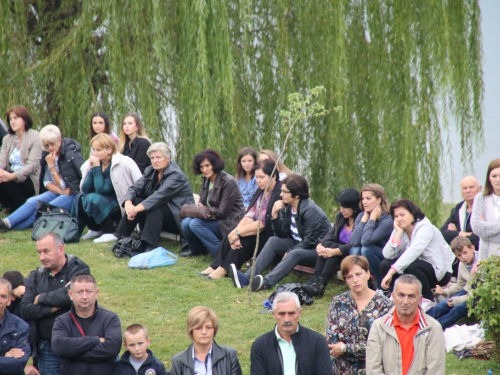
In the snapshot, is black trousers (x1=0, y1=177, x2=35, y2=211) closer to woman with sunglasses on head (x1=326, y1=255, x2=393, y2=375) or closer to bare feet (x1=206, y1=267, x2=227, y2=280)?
bare feet (x1=206, y1=267, x2=227, y2=280)

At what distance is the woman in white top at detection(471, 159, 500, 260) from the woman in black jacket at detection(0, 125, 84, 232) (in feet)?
18.7

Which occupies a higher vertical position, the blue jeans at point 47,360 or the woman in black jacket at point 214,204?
the woman in black jacket at point 214,204

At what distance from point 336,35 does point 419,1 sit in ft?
4.08

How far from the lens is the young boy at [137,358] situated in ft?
22.8

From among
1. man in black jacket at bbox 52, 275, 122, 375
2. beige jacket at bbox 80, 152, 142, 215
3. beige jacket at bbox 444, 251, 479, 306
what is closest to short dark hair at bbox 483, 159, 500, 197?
beige jacket at bbox 444, 251, 479, 306

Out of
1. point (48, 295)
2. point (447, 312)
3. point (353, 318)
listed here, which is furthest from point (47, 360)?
point (447, 312)

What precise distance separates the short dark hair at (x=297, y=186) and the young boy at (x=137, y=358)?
11.2 ft

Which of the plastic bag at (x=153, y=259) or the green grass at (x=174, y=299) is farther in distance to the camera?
the plastic bag at (x=153, y=259)

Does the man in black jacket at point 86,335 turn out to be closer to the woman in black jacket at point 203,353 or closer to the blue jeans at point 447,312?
the woman in black jacket at point 203,353

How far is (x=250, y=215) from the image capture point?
10766 millimetres

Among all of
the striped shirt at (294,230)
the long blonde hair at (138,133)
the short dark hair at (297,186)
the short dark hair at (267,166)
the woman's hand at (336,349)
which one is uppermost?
the long blonde hair at (138,133)

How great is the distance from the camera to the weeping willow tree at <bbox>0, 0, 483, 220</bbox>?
11.9 meters

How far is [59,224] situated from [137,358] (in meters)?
5.17

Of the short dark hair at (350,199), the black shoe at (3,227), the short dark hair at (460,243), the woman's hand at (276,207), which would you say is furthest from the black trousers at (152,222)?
the short dark hair at (460,243)
